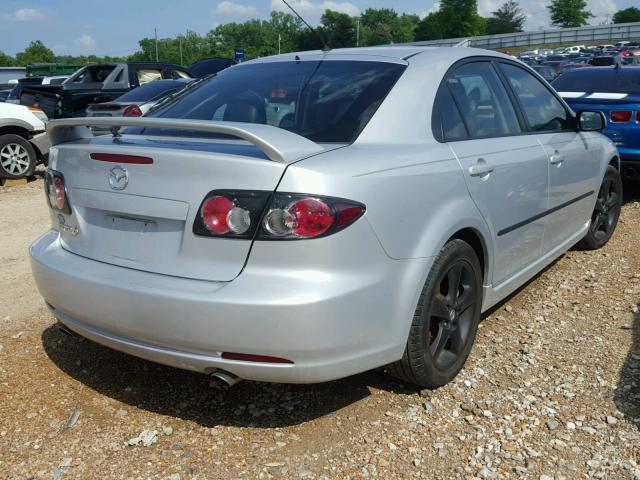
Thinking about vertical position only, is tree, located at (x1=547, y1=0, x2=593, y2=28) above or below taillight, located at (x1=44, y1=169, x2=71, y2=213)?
above

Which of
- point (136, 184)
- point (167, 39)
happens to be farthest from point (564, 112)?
point (167, 39)

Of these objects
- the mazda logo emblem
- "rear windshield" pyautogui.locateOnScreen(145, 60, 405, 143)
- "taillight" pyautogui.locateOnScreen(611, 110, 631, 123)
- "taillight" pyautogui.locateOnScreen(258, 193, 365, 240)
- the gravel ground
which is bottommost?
the gravel ground

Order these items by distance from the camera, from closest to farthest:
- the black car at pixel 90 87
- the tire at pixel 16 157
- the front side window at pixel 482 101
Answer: the front side window at pixel 482 101
the tire at pixel 16 157
the black car at pixel 90 87

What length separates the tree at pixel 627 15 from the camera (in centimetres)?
10912

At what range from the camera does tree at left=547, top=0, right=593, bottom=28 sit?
111m

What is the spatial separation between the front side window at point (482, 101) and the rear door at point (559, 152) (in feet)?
0.68

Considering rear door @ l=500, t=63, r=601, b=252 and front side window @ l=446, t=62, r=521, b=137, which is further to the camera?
rear door @ l=500, t=63, r=601, b=252

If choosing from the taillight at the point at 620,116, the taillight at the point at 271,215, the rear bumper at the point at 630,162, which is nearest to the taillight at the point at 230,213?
the taillight at the point at 271,215

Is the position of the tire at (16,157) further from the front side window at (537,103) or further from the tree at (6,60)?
the tree at (6,60)

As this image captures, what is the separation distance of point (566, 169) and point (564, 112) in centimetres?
60

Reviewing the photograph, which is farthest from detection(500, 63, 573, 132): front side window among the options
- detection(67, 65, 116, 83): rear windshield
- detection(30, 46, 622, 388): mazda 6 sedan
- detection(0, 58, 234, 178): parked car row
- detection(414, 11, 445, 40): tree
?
detection(414, 11, 445, 40): tree

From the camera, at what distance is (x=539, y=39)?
8044 cm

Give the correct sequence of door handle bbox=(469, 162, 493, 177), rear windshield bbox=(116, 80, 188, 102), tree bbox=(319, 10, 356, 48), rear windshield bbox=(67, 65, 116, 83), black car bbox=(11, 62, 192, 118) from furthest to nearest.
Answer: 1. rear windshield bbox=(67, 65, 116, 83)
2. black car bbox=(11, 62, 192, 118)
3. rear windshield bbox=(116, 80, 188, 102)
4. tree bbox=(319, 10, 356, 48)
5. door handle bbox=(469, 162, 493, 177)

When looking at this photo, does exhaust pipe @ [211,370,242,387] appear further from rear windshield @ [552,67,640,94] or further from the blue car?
rear windshield @ [552,67,640,94]
